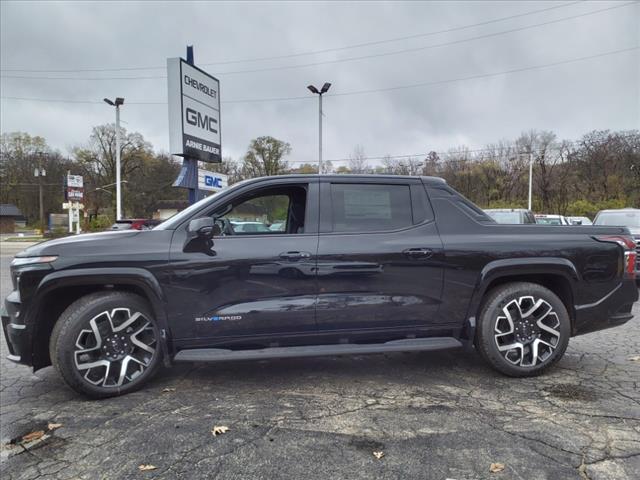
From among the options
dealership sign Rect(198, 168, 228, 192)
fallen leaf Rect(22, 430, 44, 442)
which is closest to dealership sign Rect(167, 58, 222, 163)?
dealership sign Rect(198, 168, 228, 192)

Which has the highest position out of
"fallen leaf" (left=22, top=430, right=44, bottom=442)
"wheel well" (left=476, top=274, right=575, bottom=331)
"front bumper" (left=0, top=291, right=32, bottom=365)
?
"wheel well" (left=476, top=274, right=575, bottom=331)

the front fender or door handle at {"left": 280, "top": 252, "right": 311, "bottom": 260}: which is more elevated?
door handle at {"left": 280, "top": 252, "right": 311, "bottom": 260}

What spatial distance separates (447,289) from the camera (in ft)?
12.3

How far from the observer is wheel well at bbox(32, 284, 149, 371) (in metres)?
3.39

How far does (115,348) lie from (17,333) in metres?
0.74

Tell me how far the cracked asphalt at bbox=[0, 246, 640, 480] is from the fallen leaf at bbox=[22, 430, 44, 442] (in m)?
0.08

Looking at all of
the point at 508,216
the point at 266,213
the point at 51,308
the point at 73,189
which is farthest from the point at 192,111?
the point at 73,189

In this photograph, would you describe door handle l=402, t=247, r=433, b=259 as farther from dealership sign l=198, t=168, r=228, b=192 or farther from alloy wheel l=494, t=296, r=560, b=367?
dealership sign l=198, t=168, r=228, b=192

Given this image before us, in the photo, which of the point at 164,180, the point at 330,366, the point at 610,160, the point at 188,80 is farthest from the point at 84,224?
the point at 610,160

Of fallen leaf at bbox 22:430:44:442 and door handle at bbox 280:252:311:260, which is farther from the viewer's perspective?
door handle at bbox 280:252:311:260

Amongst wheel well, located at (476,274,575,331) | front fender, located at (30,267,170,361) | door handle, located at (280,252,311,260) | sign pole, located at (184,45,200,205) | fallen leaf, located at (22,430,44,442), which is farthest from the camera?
sign pole, located at (184,45,200,205)

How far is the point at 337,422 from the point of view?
10.0ft

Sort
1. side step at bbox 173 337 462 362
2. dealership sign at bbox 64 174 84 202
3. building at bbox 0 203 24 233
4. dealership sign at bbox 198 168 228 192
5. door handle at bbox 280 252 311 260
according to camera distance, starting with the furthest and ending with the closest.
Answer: building at bbox 0 203 24 233
dealership sign at bbox 64 174 84 202
dealership sign at bbox 198 168 228 192
door handle at bbox 280 252 311 260
side step at bbox 173 337 462 362

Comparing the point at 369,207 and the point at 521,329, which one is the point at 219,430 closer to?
the point at 369,207
